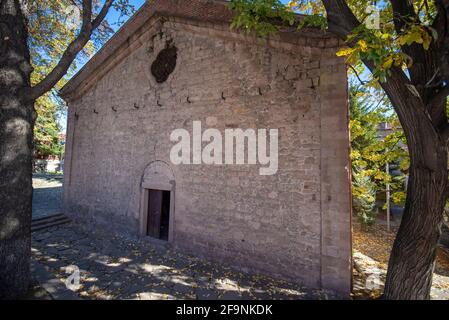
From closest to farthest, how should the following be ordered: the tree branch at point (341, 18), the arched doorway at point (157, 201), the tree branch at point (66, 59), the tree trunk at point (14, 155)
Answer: the tree branch at point (341, 18) → the tree trunk at point (14, 155) → the tree branch at point (66, 59) → the arched doorway at point (157, 201)

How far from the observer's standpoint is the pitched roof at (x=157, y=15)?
249 inches

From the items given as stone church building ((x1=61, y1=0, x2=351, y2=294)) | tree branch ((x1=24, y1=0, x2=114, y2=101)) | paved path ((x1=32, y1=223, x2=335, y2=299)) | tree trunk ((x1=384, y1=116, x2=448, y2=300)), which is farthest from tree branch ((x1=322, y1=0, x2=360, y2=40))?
paved path ((x1=32, y1=223, x2=335, y2=299))

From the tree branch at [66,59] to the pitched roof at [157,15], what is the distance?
282cm

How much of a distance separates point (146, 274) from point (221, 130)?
13.1 ft

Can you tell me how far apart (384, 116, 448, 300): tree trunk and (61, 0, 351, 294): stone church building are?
1075 mm

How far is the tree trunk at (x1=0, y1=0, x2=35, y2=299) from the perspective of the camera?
3.83 meters

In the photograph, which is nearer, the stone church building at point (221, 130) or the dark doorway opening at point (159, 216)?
the stone church building at point (221, 130)

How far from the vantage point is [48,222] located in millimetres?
8961

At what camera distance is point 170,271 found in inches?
220

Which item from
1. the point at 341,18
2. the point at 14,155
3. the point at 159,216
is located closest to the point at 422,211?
the point at 341,18

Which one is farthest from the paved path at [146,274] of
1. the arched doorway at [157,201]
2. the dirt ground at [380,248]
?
the dirt ground at [380,248]

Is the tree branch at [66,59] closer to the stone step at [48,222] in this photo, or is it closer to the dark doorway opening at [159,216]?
the dark doorway opening at [159,216]

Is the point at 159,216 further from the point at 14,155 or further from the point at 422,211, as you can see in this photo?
the point at 422,211

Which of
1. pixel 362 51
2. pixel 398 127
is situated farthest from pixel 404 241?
pixel 398 127
